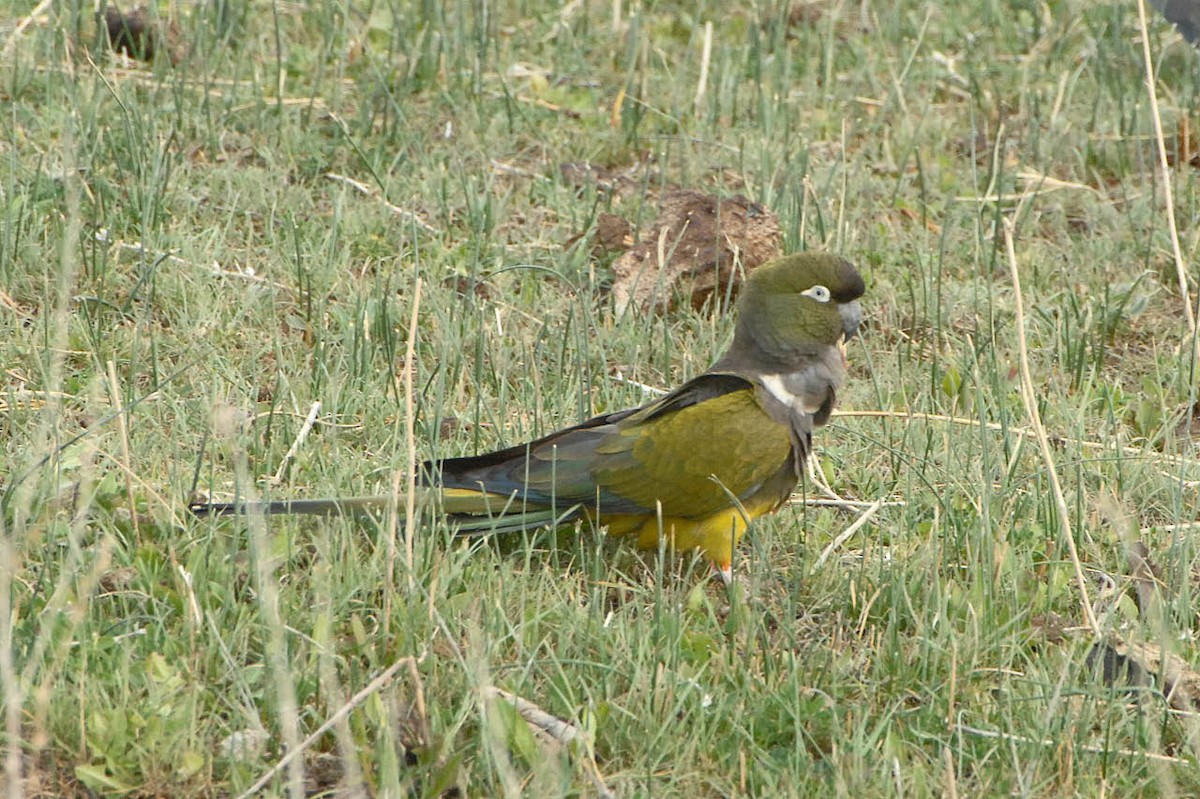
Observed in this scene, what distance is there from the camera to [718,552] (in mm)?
3473

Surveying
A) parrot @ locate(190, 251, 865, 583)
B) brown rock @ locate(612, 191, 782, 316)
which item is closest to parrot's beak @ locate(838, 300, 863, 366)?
parrot @ locate(190, 251, 865, 583)

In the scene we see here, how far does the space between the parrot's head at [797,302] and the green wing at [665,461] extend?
0.28 meters

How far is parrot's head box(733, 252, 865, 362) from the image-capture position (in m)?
3.68

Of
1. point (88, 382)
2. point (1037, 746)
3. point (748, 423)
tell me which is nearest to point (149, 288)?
point (88, 382)

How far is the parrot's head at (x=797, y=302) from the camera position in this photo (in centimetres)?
368

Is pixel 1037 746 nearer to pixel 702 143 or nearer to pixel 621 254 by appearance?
pixel 621 254

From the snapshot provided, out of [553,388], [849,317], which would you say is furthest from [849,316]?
[553,388]

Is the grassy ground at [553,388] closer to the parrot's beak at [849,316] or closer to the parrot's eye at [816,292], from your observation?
the parrot's beak at [849,316]

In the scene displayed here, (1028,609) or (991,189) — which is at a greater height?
(991,189)

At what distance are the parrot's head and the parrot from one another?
0.07 meters

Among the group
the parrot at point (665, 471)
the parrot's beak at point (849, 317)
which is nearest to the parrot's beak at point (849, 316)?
the parrot's beak at point (849, 317)

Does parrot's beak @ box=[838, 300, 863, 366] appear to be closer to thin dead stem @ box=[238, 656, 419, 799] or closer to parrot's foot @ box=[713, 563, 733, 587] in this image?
parrot's foot @ box=[713, 563, 733, 587]

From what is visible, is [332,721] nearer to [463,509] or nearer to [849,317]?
[463,509]

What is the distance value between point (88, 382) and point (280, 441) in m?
0.59
